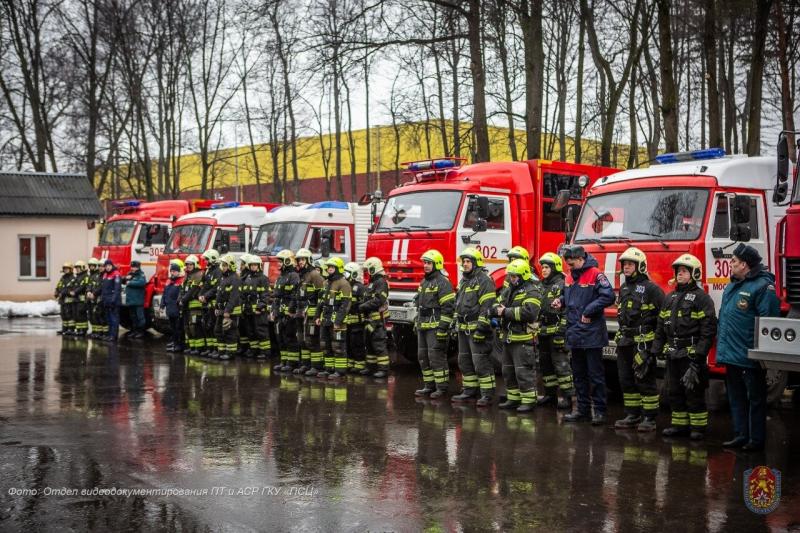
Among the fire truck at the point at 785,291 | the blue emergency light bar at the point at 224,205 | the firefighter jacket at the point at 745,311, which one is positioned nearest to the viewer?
the fire truck at the point at 785,291

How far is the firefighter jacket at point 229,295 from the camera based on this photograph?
1641 centimetres

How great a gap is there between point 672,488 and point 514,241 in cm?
755

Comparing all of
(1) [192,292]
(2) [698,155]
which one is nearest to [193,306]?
(1) [192,292]

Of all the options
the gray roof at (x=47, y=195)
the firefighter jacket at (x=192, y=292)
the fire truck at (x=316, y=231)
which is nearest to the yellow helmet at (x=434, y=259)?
the fire truck at (x=316, y=231)

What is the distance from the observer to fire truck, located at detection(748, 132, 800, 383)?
780 centimetres

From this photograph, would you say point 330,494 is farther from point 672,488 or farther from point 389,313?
point 389,313

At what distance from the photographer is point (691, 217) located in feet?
35.7

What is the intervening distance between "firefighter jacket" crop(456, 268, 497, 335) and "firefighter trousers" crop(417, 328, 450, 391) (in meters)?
0.47

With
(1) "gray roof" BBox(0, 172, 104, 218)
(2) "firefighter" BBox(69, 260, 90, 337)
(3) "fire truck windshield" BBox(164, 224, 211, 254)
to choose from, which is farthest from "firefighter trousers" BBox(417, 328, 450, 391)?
(1) "gray roof" BBox(0, 172, 104, 218)

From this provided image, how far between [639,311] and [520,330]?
165 cm

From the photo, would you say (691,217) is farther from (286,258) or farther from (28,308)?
(28,308)

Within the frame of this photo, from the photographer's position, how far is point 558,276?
11.3 meters

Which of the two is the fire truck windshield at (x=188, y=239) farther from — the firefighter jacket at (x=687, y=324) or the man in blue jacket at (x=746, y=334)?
the man in blue jacket at (x=746, y=334)

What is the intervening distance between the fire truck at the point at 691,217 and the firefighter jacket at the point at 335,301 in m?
3.80
